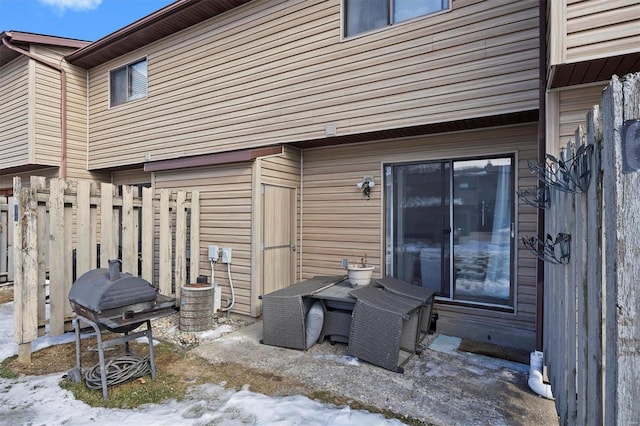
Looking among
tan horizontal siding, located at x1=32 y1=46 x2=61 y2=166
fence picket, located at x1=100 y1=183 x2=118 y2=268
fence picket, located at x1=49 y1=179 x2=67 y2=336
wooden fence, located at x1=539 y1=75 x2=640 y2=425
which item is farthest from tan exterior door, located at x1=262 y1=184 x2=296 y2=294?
tan horizontal siding, located at x1=32 y1=46 x2=61 y2=166

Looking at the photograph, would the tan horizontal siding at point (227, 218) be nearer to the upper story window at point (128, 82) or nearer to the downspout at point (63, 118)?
the upper story window at point (128, 82)

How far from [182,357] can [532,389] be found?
3630 millimetres

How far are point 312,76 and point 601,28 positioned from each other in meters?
3.61

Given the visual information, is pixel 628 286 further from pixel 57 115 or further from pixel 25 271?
pixel 57 115

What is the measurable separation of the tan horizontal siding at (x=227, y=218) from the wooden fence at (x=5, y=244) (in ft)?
15.2

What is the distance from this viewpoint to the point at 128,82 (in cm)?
812

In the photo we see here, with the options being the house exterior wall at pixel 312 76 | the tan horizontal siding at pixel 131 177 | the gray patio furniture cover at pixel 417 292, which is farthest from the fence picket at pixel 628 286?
the tan horizontal siding at pixel 131 177

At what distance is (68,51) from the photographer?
28.8 feet

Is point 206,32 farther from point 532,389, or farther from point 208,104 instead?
point 532,389

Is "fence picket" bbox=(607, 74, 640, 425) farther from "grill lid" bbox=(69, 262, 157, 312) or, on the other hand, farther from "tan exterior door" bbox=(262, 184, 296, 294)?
"tan exterior door" bbox=(262, 184, 296, 294)

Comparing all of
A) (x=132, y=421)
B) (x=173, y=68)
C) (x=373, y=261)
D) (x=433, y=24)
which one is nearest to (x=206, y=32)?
(x=173, y=68)

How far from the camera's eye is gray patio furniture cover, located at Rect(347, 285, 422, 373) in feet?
11.9

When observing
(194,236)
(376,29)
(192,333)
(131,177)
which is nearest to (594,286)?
(376,29)

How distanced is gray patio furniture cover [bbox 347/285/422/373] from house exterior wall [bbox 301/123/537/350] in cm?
99
